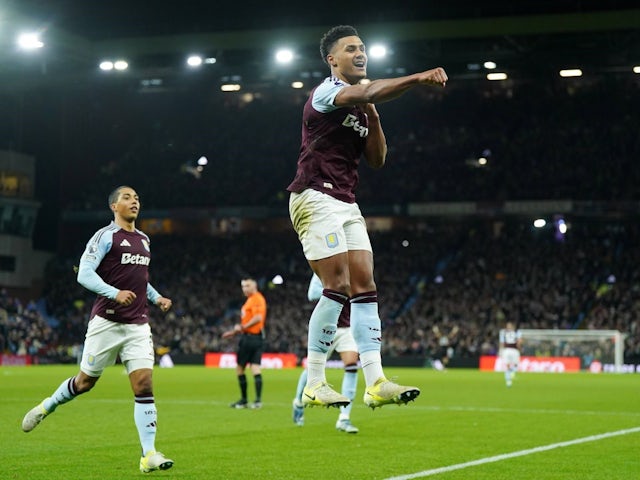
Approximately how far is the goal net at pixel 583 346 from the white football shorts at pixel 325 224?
36452 millimetres

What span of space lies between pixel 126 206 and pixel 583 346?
35677mm

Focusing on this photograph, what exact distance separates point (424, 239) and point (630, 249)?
35.2 feet

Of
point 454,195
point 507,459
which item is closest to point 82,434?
point 507,459

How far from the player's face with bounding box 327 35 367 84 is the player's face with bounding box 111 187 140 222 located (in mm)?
3692

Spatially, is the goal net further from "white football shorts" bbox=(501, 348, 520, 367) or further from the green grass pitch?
the green grass pitch

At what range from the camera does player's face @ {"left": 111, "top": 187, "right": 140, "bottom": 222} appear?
10188 millimetres

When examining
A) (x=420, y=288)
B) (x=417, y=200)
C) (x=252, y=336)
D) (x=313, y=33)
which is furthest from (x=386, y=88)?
(x=417, y=200)

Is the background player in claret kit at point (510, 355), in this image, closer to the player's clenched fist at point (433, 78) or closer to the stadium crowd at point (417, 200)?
the stadium crowd at point (417, 200)

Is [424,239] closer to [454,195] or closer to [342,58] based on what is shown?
[454,195]

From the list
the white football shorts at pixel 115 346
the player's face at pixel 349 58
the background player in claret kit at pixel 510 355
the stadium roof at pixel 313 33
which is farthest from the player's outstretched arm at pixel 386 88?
the stadium roof at pixel 313 33

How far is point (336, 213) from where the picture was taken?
23.4ft

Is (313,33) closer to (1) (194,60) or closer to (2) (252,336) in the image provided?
(1) (194,60)

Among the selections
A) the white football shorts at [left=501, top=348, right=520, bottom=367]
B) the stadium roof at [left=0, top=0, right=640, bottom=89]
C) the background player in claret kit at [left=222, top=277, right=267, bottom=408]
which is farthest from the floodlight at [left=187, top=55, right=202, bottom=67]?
the background player in claret kit at [left=222, top=277, right=267, bottom=408]

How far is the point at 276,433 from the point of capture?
13.7 meters
